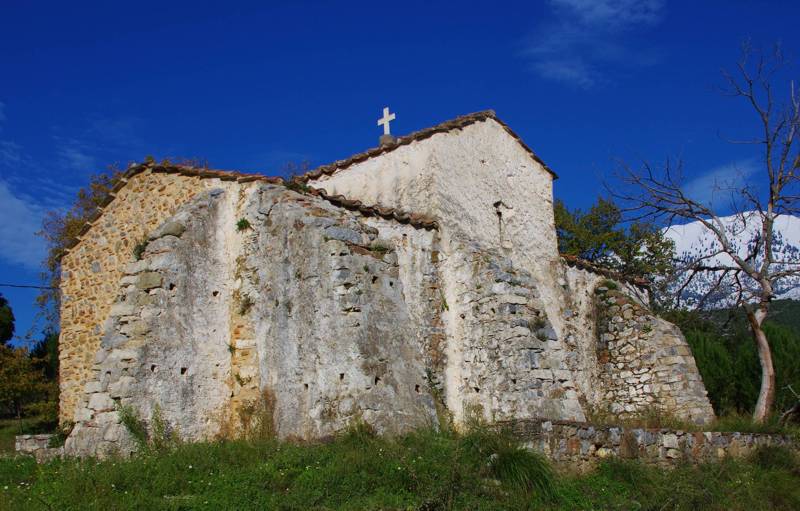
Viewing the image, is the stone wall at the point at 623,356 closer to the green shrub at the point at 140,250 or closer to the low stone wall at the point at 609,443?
the low stone wall at the point at 609,443

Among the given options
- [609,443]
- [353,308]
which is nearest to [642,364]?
[609,443]

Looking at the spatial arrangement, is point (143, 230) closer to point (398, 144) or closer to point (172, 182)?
point (172, 182)

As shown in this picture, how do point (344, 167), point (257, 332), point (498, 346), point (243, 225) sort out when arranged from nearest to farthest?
point (257, 332) < point (243, 225) < point (498, 346) < point (344, 167)

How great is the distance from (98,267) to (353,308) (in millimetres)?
6662

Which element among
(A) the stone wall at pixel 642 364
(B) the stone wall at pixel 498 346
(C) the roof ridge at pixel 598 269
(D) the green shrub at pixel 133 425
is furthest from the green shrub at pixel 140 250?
(A) the stone wall at pixel 642 364

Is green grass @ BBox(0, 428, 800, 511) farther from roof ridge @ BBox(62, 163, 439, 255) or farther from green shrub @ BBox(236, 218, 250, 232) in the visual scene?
roof ridge @ BBox(62, 163, 439, 255)

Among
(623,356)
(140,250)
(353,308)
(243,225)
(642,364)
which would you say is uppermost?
(243,225)

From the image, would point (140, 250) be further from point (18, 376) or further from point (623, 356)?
point (18, 376)

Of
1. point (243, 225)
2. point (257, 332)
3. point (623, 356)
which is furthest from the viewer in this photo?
point (623, 356)

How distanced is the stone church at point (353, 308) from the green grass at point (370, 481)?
882mm

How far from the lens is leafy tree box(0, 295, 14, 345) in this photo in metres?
29.0

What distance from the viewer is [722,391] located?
1758cm

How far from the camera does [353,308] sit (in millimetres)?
9625

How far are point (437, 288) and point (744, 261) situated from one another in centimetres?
748
